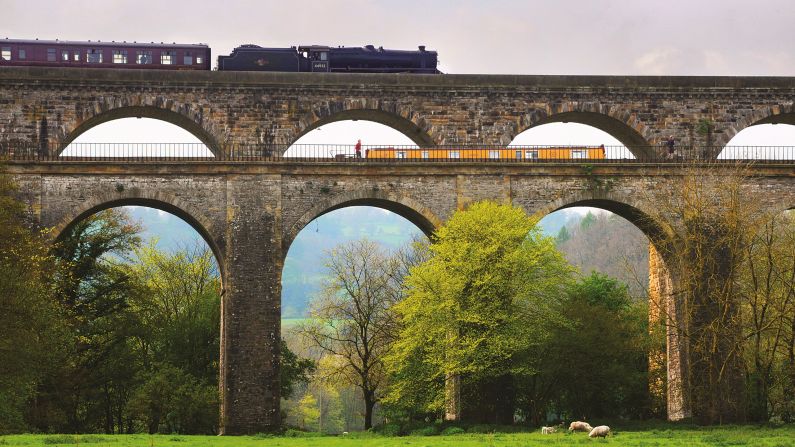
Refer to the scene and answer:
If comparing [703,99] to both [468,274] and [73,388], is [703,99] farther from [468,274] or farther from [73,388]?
[73,388]

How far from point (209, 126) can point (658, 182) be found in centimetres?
1763

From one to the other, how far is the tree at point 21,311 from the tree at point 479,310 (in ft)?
40.0

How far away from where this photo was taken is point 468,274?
44438 mm

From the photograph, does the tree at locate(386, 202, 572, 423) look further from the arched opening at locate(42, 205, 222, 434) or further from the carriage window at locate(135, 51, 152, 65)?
the carriage window at locate(135, 51, 152, 65)

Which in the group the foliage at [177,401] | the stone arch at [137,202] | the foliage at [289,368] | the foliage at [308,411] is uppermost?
the stone arch at [137,202]

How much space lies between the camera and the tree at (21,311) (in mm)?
37719

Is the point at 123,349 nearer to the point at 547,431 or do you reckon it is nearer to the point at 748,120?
the point at 547,431

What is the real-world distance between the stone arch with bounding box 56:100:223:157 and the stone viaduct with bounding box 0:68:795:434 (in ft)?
0.18

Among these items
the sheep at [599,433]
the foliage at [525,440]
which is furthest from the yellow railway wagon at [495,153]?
the sheep at [599,433]

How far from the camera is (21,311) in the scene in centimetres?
3797

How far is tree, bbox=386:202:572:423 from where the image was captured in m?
43.9

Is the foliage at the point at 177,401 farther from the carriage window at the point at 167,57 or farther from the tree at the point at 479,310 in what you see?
the carriage window at the point at 167,57

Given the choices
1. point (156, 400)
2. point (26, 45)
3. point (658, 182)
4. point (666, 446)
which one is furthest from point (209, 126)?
point (666, 446)

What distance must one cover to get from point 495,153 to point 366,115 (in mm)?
5762
